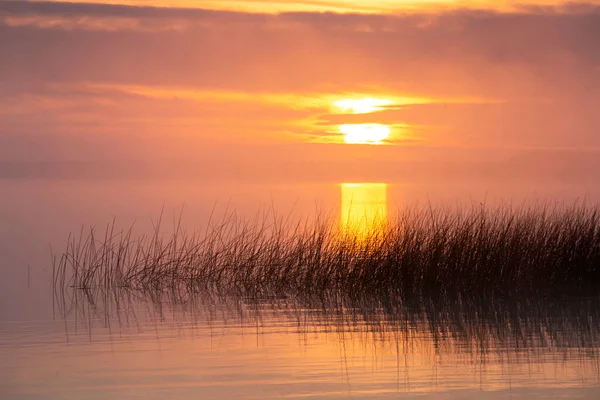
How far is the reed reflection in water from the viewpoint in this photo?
22.4ft

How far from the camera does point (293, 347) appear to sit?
821 cm

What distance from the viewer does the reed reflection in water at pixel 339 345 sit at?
6.82 m

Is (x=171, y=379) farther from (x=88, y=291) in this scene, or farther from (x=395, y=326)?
(x=88, y=291)

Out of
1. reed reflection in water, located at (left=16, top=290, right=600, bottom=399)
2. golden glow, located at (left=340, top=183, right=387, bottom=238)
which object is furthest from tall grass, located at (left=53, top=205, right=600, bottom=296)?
reed reflection in water, located at (left=16, top=290, right=600, bottom=399)

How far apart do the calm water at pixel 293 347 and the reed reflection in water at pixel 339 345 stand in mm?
14

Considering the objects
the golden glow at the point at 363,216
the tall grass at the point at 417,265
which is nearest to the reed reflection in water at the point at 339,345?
the tall grass at the point at 417,265

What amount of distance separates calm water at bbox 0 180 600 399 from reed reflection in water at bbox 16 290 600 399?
14 millimetres

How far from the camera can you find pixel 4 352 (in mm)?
7914

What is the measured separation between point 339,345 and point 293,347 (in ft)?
1.25

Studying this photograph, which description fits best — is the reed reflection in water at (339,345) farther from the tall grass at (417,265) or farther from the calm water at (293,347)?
the tall grass at (417,265)

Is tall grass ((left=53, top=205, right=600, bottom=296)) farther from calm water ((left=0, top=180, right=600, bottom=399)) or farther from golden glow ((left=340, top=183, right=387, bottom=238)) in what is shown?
calm water ((left=0, top=180, right=600, bottom=399))

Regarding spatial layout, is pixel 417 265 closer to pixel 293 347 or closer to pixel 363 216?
pixel 293 347

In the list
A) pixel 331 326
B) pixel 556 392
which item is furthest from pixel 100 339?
pixel 556 392

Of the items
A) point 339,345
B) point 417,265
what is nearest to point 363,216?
point 417,265
